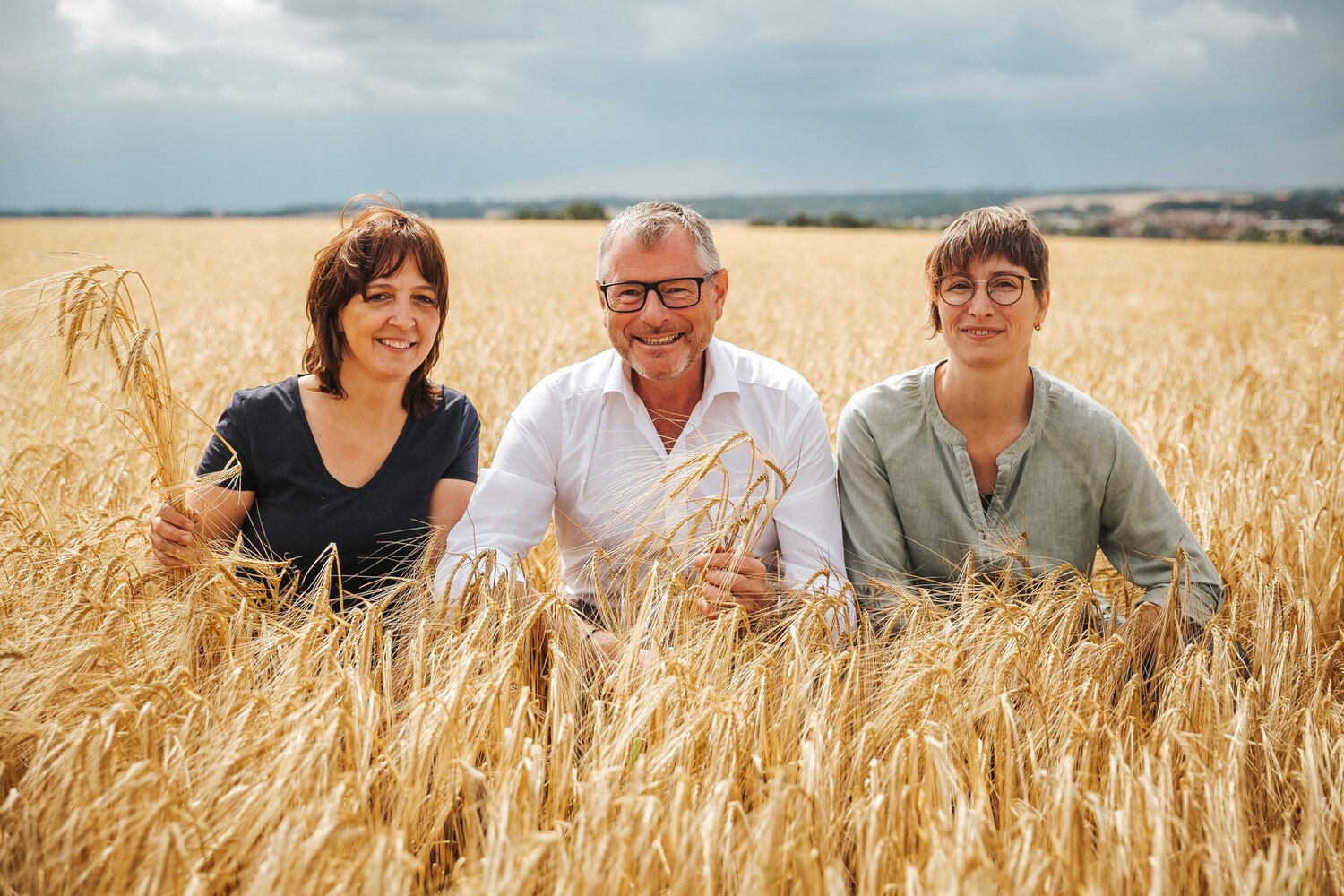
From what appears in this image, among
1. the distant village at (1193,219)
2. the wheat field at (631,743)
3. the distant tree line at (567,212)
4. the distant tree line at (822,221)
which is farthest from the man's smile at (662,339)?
the distant tree line at (822,221)

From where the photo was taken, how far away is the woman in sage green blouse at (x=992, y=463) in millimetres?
2590

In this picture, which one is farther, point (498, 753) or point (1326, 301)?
point (1326, 301)

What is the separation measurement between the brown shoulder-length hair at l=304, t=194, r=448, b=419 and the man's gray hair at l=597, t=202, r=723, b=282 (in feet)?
1.81

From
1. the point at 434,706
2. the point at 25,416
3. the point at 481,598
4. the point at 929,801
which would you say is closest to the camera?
the point at 929,801

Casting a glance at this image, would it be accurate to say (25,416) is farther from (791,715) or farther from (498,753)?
(791,715)

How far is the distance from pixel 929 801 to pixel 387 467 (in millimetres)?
1905

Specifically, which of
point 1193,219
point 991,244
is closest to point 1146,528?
point 991,244

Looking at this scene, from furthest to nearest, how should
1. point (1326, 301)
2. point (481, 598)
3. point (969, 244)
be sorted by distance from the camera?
point (1326, 301) < point (969, 244) < point (481, 598)

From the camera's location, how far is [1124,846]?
4.64 ft

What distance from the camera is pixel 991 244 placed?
259cm

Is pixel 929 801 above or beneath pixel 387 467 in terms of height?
beneath

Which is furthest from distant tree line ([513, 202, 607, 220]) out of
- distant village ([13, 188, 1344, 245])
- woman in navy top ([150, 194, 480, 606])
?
woman in navy top ([150, 194, 480, 606])

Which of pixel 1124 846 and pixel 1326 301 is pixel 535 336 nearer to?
pixel 1124 846

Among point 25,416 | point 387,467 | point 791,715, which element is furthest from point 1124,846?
point 25,416
